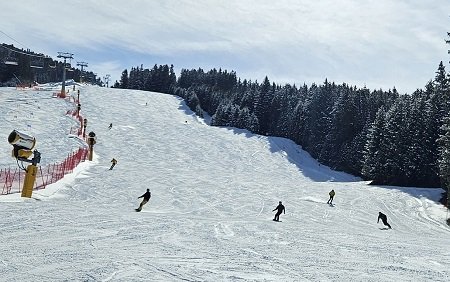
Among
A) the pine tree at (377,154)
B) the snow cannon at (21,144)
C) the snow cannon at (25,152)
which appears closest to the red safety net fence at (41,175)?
the snow cannon at (25,152)

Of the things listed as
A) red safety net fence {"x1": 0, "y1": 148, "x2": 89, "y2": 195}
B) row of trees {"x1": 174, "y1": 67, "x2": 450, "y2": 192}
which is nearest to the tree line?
row of trees {"x1": 174, "y1": 67, "x2": 450, "y2": 192}

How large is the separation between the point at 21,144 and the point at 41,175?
641 cm

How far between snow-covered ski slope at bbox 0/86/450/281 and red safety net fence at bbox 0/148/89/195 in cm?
70

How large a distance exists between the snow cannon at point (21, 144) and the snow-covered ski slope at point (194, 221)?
7.20 feet

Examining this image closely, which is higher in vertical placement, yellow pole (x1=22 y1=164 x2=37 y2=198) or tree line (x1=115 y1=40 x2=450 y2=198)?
tree line (x1=115 y1=40 x2=450 y2=198)

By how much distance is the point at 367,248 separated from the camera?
1611 cm

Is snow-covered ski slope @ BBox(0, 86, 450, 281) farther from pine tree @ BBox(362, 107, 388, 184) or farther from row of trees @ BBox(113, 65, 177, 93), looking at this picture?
row of trees @ BBox(113, 65, 177, 93)

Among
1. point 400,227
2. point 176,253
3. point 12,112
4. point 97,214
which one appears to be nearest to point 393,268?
point 176,253

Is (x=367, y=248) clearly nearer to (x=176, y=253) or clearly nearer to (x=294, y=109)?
(x=176, y=253)

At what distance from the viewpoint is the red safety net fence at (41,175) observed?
2348cm

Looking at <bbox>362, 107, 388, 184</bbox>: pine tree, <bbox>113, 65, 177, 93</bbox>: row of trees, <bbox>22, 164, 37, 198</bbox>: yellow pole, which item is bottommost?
<bbox>22, 164, 37, 198</bbox>: yellow pole

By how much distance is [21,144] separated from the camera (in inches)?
839

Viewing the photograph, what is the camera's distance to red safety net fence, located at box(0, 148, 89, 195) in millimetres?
23483

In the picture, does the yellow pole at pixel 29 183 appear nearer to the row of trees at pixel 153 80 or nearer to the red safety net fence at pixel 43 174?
the red safety net fence at pixel 43 174
